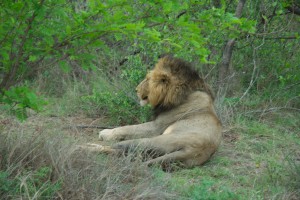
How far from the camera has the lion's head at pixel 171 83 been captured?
6.39 meters

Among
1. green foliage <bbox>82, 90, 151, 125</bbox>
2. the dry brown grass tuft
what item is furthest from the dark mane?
the dry brown grass tuft

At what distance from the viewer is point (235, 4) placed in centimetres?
982

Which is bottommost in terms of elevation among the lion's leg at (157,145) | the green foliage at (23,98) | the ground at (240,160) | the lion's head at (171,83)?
the ground at (240,160)

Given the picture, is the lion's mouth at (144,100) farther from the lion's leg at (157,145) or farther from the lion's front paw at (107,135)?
the lion's leg at (157,145)

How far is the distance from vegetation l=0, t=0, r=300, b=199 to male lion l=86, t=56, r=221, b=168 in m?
0.30

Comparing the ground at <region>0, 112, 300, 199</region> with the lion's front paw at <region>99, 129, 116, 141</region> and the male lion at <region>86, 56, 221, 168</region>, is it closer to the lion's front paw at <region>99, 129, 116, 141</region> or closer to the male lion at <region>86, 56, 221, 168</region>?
the lion's front paw at <region>99, 129, 116, 141</region>

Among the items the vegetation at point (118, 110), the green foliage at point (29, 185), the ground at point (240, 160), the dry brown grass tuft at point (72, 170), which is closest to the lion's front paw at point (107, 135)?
the ground at point (240, 160)

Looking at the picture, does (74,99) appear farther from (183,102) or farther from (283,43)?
(283,43)

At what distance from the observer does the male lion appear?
5645 mm

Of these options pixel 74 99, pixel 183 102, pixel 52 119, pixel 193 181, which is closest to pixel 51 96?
pixel 74 99

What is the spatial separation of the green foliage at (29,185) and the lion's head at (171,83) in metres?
2.63

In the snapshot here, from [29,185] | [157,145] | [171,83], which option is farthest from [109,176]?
[171,83]

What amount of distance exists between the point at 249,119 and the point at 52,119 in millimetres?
3233

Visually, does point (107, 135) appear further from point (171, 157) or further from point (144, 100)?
point (171, 157)
